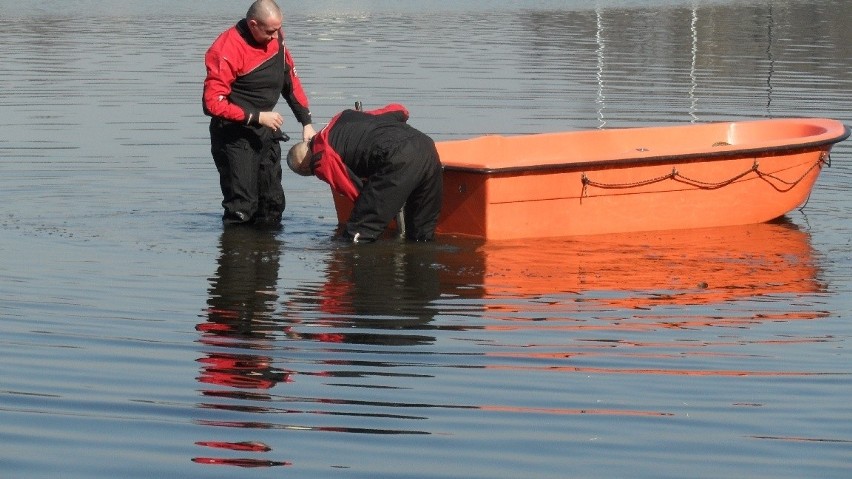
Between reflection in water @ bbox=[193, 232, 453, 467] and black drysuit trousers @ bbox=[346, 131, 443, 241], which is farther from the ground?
black drysuit trousers @ bbox=[346, 131, 443, 241]

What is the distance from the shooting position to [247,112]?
10008 mm

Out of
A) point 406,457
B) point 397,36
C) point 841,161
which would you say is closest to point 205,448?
point 406,457

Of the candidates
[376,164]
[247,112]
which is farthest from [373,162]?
[247,112]

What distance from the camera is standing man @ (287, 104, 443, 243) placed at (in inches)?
369

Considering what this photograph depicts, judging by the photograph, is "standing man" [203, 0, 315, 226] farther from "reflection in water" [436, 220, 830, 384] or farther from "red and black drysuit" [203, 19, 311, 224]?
"reflection in water" [436, 220, 830, 384]

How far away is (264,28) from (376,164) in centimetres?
124

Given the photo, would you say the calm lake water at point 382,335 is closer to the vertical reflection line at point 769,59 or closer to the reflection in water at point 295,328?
the reflection in water at point 295,328

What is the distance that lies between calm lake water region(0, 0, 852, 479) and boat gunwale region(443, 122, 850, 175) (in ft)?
1.70

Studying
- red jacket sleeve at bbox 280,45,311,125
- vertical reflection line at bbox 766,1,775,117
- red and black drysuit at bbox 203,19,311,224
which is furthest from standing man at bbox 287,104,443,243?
vertical reflection line at bbox 766,1,775,117

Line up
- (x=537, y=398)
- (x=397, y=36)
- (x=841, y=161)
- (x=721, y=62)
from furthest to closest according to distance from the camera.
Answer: (x=397, y=36), (x=721, y=62), (x=841, y=161), (x=537, y=398)

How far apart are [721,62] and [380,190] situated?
15013 mm

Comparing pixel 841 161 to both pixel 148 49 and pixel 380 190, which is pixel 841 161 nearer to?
pixel 380 190

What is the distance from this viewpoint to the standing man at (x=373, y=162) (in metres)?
9.38

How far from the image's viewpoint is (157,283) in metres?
8.77
